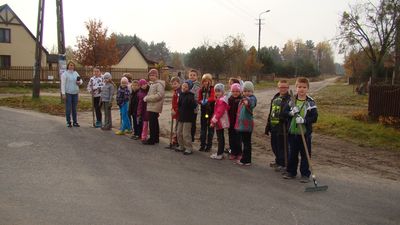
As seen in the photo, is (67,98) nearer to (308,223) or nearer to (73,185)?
(73,185)

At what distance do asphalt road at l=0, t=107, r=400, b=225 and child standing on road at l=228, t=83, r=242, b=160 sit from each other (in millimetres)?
435

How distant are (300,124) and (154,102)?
4061mm

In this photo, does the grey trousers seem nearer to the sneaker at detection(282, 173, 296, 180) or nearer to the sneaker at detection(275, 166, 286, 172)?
the sneaker at detection(275, 166, 286, 172)

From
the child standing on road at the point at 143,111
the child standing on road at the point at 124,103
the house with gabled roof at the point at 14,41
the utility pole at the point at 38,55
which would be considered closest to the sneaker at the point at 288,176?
the child standing on road at the point at 143,111

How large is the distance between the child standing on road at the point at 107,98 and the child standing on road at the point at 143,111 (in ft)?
5.54

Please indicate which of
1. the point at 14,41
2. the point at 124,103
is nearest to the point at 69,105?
the point at 124,103

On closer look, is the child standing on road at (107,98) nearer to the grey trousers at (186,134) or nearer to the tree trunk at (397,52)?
the grey trousers at (186,134)

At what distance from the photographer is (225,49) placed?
5444cm

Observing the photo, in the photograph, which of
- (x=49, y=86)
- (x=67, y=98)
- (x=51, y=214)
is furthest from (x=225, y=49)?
(x=51, y=214)

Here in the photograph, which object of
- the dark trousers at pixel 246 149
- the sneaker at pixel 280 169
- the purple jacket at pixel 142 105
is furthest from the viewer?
the purple jacket at pixel 142 105

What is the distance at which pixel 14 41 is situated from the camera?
51156 millimetres

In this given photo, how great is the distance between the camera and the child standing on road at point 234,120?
8711 millimetres

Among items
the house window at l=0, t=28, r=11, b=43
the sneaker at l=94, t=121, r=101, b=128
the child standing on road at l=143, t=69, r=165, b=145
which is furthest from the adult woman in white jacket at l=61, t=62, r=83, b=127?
the house window at l=0, t=28, r=11, b=43

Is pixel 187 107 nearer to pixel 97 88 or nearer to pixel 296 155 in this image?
pixel 296 155
